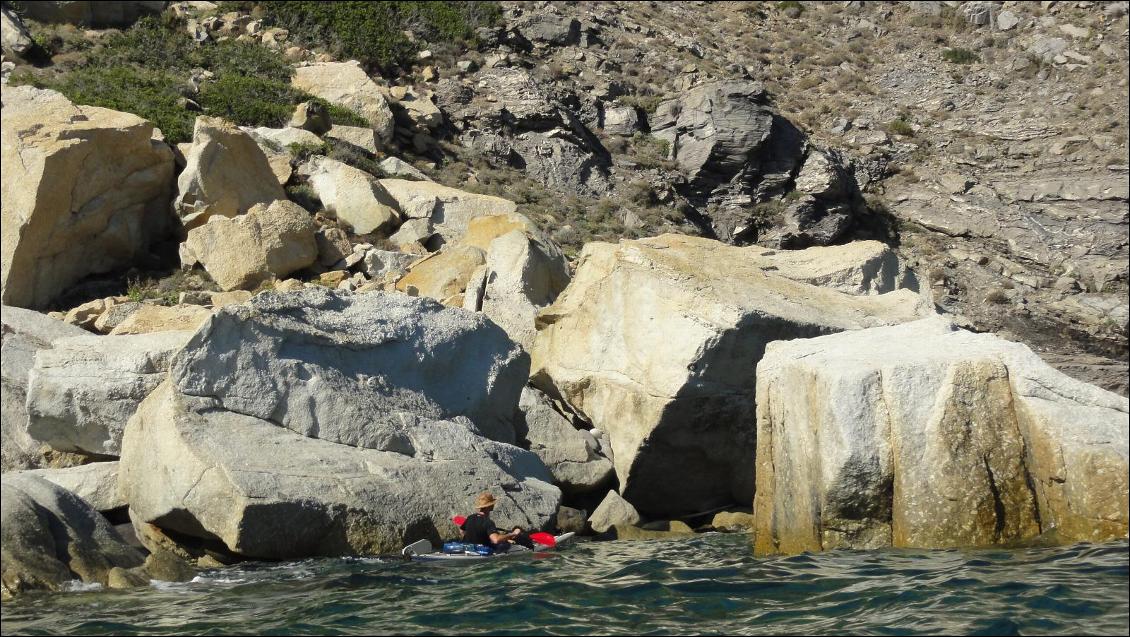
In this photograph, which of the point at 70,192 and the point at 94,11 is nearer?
the point at 70,192

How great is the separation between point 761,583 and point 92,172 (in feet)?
40.1

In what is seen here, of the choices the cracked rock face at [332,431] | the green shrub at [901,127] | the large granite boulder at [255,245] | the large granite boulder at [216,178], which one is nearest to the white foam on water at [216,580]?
the cracked rock face at [332,431]

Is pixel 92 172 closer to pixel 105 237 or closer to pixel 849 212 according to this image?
pixel 105 237

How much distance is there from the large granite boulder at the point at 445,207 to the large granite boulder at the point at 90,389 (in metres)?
8.32

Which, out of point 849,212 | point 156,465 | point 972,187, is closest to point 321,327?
point 156,465

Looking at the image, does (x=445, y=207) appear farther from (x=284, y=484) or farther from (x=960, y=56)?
(x=960, y=56)

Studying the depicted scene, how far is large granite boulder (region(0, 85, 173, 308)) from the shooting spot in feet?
47.5

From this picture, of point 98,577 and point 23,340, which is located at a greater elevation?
point 23,340

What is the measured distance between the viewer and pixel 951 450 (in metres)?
7.70

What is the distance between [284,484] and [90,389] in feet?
8.69

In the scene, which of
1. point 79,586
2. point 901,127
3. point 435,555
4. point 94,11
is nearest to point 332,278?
point 435,555

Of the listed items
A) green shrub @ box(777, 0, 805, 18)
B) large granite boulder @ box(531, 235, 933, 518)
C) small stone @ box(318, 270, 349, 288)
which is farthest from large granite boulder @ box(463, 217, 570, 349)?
green shrub @ box(777, 0, 805, 18)

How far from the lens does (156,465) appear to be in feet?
27.9

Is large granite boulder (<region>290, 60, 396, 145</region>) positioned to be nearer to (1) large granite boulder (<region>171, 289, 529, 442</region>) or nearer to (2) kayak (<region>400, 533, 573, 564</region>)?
(1) large granite boulder (<region>171, 289, 529, 442</region>)
